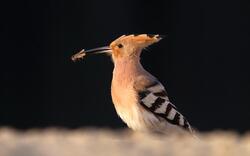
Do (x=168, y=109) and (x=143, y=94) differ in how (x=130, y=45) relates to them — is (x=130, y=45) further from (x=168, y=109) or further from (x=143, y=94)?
(x=168, y=109)

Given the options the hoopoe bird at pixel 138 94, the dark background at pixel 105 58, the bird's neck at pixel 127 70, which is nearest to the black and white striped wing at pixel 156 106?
the hoopoe bird at pixel 138 94

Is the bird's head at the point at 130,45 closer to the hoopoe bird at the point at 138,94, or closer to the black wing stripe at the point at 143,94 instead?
the hoopoe bird at the point at 138,94

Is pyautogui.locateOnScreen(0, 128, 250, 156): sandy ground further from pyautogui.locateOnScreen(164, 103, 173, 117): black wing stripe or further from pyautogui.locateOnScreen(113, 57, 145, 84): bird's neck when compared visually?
pyautogui.locateOnScreen(113, 57, 145, 84): bird's neck

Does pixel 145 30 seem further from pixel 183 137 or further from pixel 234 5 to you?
pixel 183 137

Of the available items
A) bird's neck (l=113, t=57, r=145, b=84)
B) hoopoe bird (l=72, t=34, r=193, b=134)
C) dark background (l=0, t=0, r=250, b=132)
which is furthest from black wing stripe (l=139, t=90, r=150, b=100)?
dark background (l=0, t=0, r=250, b=132)

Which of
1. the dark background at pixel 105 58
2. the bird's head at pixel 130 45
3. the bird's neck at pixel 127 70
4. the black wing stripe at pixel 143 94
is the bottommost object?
the dark background at pixel 105 58

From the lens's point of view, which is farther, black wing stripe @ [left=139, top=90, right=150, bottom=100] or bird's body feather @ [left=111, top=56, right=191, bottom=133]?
black wing stripe @ [left=139, top=90, right=150, bottom=100]

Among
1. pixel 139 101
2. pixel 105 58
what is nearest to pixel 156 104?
pixel 139 101
